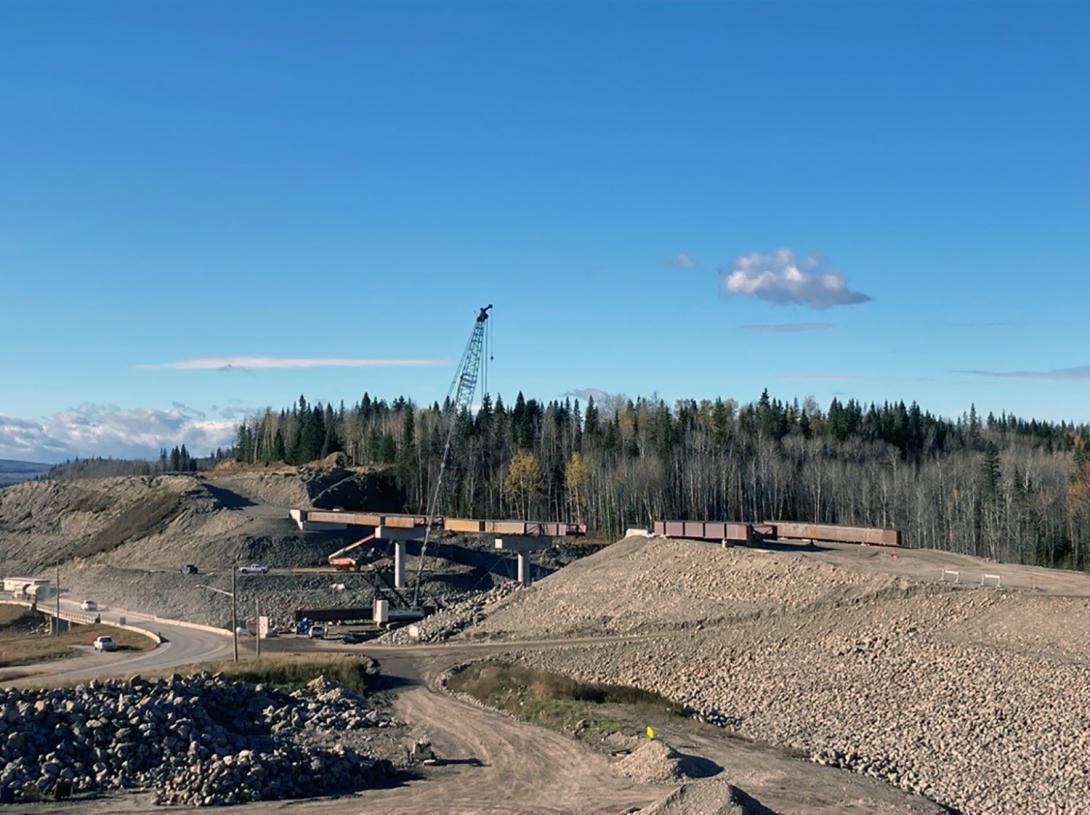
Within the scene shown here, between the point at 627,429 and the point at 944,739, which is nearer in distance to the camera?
the point at 944,739

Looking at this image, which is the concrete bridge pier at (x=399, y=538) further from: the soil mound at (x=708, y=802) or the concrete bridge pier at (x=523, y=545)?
the soil mound at (x=708, y=802)

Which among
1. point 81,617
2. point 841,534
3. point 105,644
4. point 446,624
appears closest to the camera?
point 105,644

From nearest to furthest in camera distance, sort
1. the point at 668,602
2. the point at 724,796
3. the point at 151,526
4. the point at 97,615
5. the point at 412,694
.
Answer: the point at 724,796, the point at 412,694, the point at 668,602, the point at 97,615, the point at 151,526

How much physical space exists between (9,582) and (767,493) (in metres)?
78.4

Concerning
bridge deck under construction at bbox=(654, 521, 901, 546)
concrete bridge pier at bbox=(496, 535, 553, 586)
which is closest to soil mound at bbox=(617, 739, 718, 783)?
bridge deck under construction at bbox=(654, 521, 901, 546)

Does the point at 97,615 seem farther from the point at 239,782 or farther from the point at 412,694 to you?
the point at 239,782

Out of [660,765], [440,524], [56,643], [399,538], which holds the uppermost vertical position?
[440,524]

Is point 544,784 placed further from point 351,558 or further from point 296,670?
point 351,558

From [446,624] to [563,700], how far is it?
20.7 meters

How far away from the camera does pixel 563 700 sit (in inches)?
1759

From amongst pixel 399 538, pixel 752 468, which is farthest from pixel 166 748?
pixel 752 468

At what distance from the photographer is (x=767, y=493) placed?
117500 millimetres

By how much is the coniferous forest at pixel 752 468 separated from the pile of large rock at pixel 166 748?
6495 centimetres

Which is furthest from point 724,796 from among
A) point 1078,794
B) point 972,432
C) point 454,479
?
point 972,432
